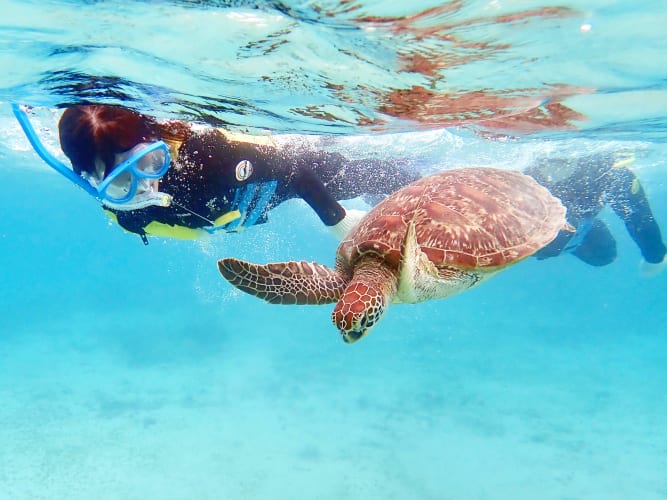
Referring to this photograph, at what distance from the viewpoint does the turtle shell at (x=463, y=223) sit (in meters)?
4.39

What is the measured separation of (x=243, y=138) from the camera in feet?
19.1

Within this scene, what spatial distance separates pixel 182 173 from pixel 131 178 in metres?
0.90

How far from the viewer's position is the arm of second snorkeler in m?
5.78

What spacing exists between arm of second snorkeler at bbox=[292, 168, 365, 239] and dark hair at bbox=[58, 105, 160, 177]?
6.94 ft

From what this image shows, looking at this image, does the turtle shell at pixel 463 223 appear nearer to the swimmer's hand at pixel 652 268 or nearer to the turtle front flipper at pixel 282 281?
the turtle front flipper at pixel 282 281

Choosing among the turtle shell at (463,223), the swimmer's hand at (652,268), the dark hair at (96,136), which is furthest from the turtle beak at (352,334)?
the swimmer's hand at (652,268)

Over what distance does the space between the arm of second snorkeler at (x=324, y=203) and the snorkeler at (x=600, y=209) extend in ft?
16.5

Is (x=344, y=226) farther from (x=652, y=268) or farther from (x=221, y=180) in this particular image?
(x=652, y=268)

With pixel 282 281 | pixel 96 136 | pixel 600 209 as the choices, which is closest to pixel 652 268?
pixel 600 209

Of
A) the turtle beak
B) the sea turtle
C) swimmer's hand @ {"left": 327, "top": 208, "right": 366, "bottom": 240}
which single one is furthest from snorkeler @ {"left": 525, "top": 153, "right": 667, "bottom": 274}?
the turtle beak

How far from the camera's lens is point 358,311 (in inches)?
139

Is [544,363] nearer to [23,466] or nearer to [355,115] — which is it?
[355,115]

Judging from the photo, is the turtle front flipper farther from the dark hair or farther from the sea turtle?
the dark hair

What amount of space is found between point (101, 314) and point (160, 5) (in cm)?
2784
